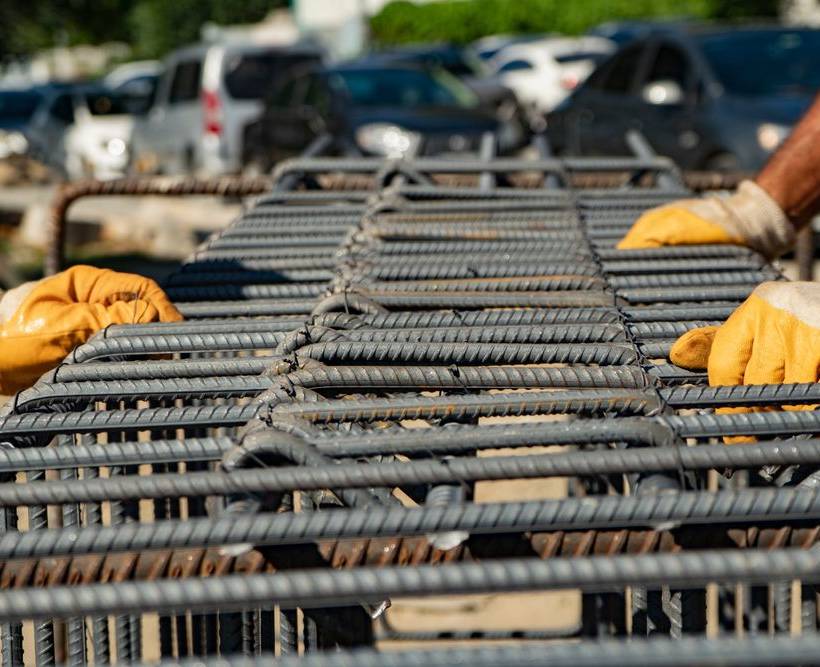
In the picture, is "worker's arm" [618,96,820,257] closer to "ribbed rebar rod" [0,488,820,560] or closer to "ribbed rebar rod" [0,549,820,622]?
"ribbed rebar rod" [0,488,820,560]

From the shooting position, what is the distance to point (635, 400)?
1647 mm

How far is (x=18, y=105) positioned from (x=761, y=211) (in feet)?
71.4

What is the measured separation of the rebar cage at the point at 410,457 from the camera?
1162 millimetres

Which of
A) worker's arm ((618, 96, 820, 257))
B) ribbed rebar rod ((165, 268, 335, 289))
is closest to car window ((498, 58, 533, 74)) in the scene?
worker's arm ((618, 96, 820, 257))

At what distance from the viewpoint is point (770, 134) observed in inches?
337

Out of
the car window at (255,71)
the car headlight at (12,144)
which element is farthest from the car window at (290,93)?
the car headlight at (12,144)

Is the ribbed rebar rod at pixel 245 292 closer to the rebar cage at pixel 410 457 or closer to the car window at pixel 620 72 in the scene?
A: the rebar cage at pixel 410 457

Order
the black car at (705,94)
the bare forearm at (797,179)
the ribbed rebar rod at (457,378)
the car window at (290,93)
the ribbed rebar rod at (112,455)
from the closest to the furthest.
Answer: the ribbed rebar rod at (112,455) < the ribbed rebar rod at (457,378) < the bare forearm at (797,179) < the black car at (705,94) < the car window at (290,93)

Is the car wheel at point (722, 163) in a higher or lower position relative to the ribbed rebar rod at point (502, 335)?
higher

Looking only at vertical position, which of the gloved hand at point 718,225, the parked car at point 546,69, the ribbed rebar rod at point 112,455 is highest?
the parked car at point 546,69

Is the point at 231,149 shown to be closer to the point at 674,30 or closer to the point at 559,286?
the point at 674,30

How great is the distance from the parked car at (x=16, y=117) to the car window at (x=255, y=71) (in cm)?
605

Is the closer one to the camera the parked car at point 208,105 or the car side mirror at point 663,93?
the car side mirror at point 663,93

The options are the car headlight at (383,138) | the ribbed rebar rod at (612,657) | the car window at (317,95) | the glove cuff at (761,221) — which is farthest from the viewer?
the car window at (317,95)
